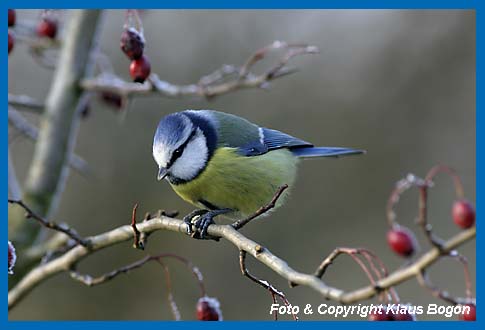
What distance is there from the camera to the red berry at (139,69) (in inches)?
55.8

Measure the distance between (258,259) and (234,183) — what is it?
64 cm

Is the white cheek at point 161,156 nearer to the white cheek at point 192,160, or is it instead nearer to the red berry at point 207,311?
the white cheek at point 192,160

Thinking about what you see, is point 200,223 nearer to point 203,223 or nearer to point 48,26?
point 203,223

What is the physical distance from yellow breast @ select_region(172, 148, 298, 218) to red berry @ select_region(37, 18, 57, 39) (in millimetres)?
631

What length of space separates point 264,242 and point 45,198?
166 centimetres

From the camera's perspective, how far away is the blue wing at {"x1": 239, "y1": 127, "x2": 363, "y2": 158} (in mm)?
1733

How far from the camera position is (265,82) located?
1534 millimetres

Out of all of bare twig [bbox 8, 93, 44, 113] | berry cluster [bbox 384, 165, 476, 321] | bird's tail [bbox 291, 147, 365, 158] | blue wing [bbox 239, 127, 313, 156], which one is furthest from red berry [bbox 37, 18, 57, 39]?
berry cluster [bbox 384, 165, 476, 321]

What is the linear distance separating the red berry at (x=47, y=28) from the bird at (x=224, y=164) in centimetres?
53

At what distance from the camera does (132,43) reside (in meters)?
1.40

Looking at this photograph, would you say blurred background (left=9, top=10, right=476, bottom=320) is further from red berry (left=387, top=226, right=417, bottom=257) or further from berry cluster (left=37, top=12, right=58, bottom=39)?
red berry (left=387, top=226, right=417, bottom=257)

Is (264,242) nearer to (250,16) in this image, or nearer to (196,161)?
(250,16)

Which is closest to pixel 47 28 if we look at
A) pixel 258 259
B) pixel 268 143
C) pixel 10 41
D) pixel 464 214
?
pixel 10 41

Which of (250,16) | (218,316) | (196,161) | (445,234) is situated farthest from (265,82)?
(250,16)
